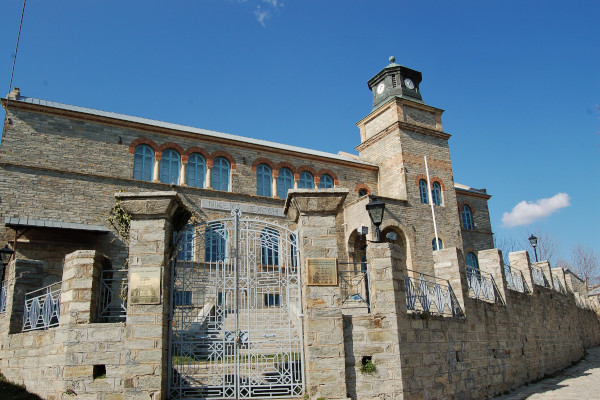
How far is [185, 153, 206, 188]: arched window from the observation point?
19.4 m

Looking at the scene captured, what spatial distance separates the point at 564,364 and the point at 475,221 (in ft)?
41.9

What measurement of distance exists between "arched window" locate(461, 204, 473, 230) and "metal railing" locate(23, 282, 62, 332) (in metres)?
23.0

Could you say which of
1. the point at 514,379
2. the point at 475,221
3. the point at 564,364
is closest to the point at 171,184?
the point at 514,379

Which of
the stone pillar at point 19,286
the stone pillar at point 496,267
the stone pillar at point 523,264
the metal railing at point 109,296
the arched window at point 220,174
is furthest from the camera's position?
the arched window at point 220,174

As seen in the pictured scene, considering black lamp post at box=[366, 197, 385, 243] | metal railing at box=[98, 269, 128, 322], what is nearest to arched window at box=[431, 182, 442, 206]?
black lamp post at box=[366, 197, 385, 243]

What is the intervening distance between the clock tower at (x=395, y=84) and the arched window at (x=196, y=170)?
37.3ft

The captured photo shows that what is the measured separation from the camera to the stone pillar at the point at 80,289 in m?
7.05

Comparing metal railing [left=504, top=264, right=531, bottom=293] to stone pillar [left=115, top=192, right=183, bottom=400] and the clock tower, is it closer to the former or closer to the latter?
stone pillar [left=115, top=192, right=183, bottom=400]

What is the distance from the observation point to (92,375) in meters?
6.74

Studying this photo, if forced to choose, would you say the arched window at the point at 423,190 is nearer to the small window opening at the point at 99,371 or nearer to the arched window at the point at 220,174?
the arched window at the point at 220,174

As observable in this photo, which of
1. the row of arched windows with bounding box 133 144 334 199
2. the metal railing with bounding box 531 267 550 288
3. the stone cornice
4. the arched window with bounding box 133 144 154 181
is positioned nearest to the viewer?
the metal railing with bounding box 531 267 550 288

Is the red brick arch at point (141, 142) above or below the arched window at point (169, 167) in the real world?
above

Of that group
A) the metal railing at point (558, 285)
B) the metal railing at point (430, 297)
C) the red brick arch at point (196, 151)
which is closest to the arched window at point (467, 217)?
the metal railing at point (558, 285)

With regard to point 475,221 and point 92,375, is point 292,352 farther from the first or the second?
point 475,221
